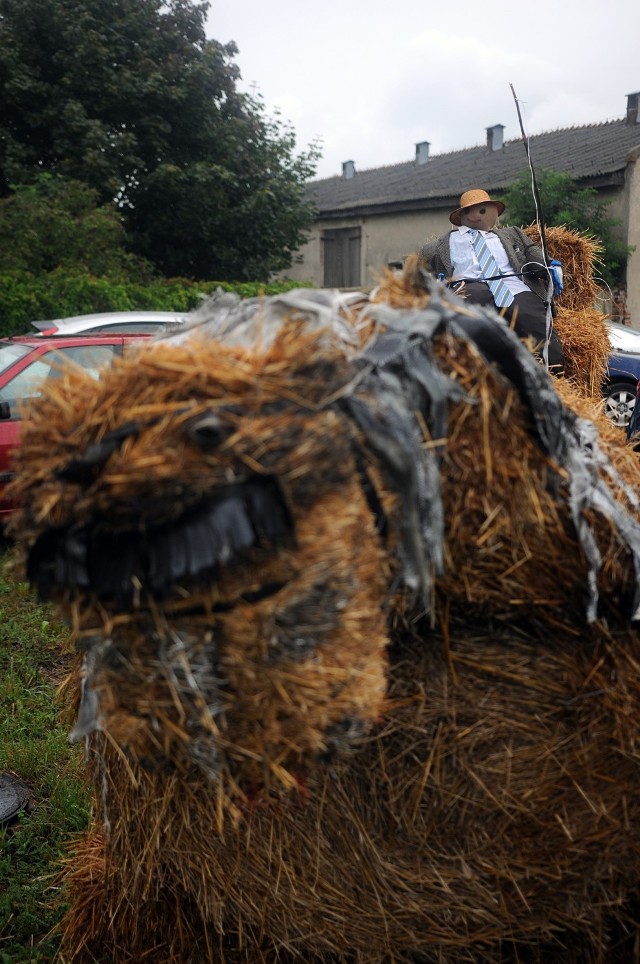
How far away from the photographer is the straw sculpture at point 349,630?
1372 millimetres

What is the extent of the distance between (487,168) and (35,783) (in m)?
23.0

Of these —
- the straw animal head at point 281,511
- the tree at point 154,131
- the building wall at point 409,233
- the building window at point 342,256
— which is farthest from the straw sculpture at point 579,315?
the building window at point 342,256

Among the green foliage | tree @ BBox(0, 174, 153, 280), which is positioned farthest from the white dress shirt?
tree @ BBox(0, 174, 153, 280)

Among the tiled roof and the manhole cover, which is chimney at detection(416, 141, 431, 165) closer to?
the tiled roof

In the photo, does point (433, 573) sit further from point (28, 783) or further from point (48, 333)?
point (48, 333)

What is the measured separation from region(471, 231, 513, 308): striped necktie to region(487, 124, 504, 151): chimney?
22906 mm

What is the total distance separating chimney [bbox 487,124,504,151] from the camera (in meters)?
25.1

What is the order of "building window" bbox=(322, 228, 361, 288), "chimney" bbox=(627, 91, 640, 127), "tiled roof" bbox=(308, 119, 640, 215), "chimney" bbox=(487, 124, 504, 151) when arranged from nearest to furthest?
"tiled roof" bbox=(308, 119, 640, 215)
"chimney" bbox=(627, 91, 640, 127)
"building window" bbox=(322, 228, 361, 288)
"chimney" bbox=(487, 124, 504, 151)

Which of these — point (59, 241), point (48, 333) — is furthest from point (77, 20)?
point (48, 333)

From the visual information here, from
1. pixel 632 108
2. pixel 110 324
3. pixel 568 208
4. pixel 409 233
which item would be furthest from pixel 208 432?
pixel 632 108

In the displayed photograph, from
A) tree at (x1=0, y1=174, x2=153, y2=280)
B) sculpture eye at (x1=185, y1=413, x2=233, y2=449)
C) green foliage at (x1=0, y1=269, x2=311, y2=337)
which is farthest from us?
tree at (x1=0, y1=174, x2=153, y2=280)

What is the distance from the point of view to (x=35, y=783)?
11.3ft

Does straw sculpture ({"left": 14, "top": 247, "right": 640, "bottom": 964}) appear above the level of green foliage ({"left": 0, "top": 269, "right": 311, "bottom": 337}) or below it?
below

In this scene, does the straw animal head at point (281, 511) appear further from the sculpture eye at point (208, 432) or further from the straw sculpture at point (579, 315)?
the straw sculpture at point (579, 315)
